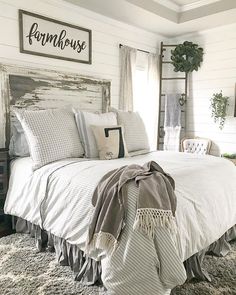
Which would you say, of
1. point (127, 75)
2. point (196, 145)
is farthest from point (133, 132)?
point (196, 145)

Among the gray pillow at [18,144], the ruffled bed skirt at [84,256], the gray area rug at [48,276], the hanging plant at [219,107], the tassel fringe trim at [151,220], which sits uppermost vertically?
the hanging plant at [219,107]

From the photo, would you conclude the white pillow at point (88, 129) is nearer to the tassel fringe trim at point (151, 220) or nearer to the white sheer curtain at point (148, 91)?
the tassel fringe trim at point (151, 220)

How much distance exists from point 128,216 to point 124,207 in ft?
0.19

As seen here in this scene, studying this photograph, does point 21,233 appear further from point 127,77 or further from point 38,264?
point 127,77

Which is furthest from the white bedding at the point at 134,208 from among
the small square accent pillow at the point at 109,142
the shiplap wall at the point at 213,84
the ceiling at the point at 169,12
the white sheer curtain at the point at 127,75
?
the ceiling at the point at 169,12

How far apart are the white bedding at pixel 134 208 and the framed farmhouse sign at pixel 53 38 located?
1378mm

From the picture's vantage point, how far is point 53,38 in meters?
3.30

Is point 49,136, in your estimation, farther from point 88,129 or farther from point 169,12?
point 169,12

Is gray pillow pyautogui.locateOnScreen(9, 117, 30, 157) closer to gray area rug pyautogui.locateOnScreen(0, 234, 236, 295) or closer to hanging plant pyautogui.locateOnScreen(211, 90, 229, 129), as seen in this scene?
gray area rug pyautogui.locateOnScreen(0, 234, 236, 295)

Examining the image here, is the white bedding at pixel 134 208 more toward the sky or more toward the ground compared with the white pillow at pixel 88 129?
more toward the ground

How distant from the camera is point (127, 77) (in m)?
4.20

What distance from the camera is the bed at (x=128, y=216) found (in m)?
1.58

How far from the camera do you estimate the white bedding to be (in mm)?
1574

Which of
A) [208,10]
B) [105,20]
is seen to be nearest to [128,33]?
[105,20]
